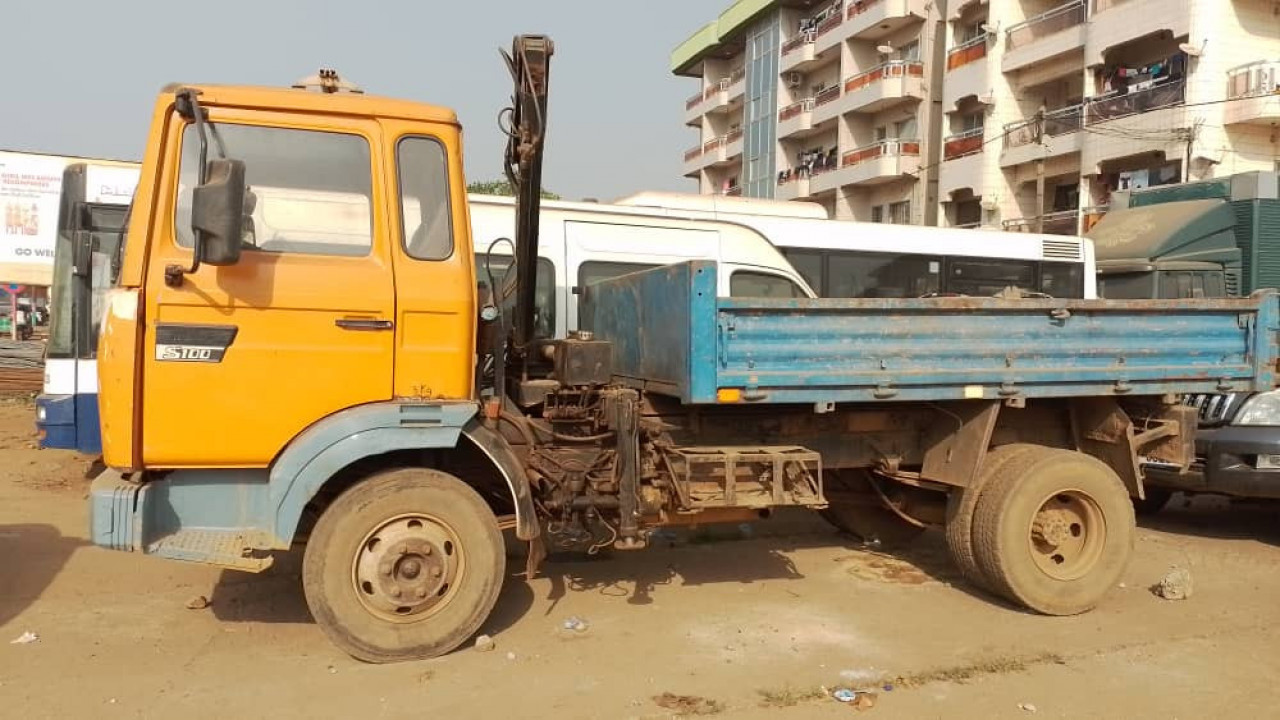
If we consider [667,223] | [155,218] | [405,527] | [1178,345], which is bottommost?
[405,527]

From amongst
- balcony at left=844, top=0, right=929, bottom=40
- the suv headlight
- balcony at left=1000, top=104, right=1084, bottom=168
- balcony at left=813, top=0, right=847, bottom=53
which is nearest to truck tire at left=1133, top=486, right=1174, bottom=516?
the suv headlight

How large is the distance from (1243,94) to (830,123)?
18444mm

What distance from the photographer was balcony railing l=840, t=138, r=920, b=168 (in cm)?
3353

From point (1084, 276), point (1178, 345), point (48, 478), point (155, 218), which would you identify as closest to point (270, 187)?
point (155, 218)

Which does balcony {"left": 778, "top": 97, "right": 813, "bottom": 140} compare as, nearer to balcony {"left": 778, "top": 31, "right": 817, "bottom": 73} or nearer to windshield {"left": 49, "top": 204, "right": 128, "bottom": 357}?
balcony {"left": 778, "top": 31, "right": 817, "bottom": 73}

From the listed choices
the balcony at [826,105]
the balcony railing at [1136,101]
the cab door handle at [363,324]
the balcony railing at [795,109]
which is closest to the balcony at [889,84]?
the balcony at [826,105]

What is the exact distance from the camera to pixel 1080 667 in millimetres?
4266

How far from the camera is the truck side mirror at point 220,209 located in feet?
11.4

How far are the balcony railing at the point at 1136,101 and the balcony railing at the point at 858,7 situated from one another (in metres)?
12.5

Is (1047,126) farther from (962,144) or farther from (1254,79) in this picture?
(1254,79)

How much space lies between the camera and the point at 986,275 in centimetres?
1012

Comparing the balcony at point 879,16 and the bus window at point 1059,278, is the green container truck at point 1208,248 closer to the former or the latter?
the bus window at point 1059,278

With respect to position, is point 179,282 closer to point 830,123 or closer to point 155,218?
point 155,218

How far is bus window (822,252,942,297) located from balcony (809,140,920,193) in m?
25.2
